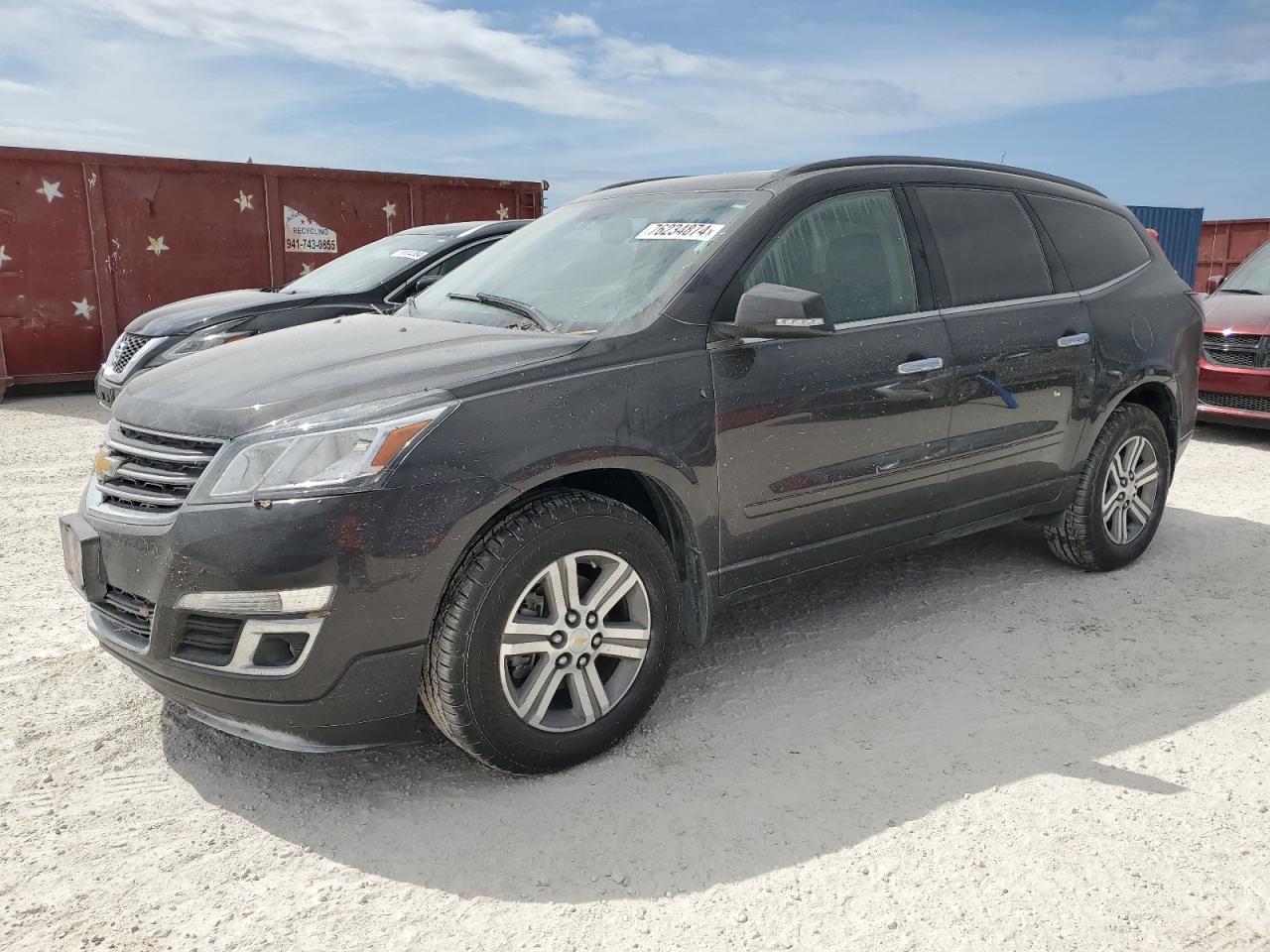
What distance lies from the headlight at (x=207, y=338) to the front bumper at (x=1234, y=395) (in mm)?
6950

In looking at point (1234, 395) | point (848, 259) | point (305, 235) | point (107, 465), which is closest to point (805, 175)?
point (848, 259)

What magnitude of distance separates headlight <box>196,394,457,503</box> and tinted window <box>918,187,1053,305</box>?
2208 mm

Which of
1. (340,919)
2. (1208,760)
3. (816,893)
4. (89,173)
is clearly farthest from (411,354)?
(89,173)

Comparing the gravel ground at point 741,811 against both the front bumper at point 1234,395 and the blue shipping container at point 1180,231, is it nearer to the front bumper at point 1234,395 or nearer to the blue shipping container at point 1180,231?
the front bumper at point 1234,395

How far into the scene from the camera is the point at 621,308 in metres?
3.18

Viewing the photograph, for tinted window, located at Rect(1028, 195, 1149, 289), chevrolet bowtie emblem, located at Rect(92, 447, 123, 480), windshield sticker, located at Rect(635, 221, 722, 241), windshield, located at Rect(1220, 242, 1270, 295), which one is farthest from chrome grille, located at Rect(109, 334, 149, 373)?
windshield, located at Rect(1220, 242, 1270, 295)

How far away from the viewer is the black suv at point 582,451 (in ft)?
8.34

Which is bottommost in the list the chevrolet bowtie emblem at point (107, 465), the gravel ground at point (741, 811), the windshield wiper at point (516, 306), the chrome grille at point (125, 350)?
the gravel ground at point (741, 811)

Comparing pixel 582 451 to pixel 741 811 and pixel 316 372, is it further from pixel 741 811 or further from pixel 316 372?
pixel 741 811

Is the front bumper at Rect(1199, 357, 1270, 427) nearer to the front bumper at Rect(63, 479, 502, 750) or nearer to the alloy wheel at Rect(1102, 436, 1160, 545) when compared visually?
the alloy wheel at Rect(1102, 436, 1160, 545)

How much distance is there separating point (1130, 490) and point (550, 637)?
10.3 ft

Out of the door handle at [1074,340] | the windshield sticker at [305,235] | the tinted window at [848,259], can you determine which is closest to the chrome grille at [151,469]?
the tinted window at [848,259]

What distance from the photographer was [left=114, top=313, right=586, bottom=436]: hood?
269cm

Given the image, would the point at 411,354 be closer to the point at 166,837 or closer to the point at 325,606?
the point at 325,606
